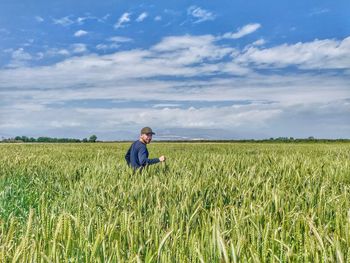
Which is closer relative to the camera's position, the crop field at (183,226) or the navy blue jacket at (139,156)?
the crop field at (183,226)

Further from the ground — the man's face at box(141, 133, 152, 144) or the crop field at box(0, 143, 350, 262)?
the man's face at box(141, 133, 152, 144)

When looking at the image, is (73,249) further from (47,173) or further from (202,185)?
(47,173)

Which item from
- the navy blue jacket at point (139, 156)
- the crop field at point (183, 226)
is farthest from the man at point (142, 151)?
the crop field at point (183, 226)

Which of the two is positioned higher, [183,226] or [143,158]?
[143,158]

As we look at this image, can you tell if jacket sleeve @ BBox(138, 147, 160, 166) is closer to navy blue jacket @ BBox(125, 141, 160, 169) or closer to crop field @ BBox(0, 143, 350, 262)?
navy blue jacket @ BBox(125, 141, 160, 169)

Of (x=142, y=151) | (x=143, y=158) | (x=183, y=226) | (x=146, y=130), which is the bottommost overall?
(x=183, y=226)

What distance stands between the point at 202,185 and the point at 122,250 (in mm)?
2493

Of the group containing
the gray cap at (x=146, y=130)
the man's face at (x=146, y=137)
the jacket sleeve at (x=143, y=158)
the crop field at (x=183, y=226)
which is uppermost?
the gray cap at (x=146, y=130)

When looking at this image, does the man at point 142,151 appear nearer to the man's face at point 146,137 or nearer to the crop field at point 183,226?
the man's face at point 146,137

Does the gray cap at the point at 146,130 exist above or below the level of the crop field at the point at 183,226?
above

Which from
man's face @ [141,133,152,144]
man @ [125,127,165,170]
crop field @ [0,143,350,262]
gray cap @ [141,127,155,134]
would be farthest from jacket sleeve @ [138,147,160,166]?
crop field @ [0,143,350,262]

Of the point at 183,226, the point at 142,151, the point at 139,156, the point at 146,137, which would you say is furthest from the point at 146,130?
the point at 183,226

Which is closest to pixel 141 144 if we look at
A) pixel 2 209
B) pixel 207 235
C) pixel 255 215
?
pixel 2 209

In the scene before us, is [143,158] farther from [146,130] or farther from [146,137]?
[146,130]
